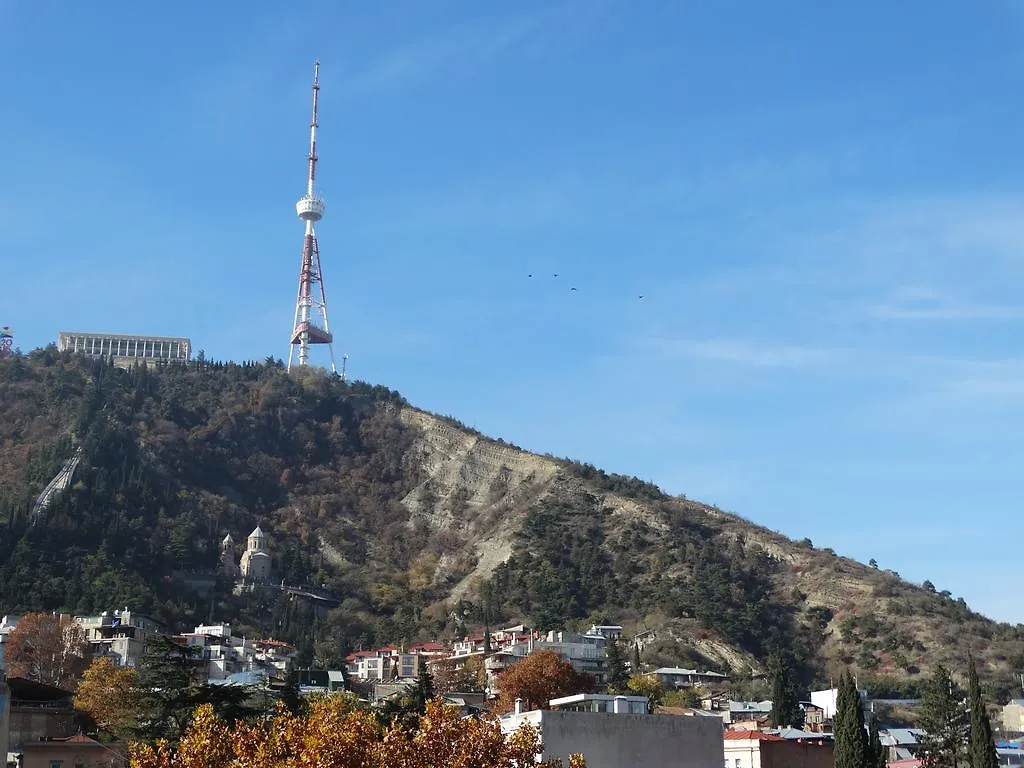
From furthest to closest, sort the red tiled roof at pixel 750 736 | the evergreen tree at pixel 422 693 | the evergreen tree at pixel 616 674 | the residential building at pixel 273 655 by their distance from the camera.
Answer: the residential building at pixel 273 655, the evergreen tree at pixel 616 674, the evergreen tree at pixel 422 693, the red tiled roof at pixel 750 736

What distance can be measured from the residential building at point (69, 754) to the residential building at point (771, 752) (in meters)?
23.0

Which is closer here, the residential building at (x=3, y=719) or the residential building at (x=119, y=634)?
the residential building at (x=3, y=719)

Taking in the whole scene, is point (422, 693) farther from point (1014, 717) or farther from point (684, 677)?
point (1014, 717)

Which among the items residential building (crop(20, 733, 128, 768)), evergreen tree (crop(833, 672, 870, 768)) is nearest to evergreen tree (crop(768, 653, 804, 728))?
evergreen tree (crop(833, 672, 870, 768))

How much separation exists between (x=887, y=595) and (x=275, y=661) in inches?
2119

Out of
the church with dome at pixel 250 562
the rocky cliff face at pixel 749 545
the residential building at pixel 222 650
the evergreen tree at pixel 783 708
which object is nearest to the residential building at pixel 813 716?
the evergreen tree at pixel 783 708

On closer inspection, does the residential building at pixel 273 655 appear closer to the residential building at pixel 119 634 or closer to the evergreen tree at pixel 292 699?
the residential building at pixel 119 634

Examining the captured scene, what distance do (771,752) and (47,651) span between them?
48068mm

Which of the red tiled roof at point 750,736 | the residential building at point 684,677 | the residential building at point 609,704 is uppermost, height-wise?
the residential building at point 684,677

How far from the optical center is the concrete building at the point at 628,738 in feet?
136

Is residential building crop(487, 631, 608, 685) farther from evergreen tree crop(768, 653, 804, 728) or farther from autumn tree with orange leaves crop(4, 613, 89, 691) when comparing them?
autumn tree with orange leaves crop(4, 613, 89, 691)

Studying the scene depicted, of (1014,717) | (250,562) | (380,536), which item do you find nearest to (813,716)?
(1014,717)

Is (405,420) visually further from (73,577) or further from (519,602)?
(73,577)

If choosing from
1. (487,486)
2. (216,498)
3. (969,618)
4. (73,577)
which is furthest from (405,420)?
(969,618)
